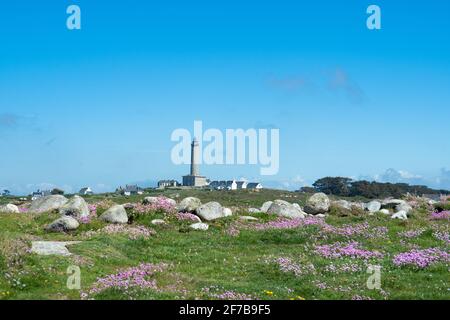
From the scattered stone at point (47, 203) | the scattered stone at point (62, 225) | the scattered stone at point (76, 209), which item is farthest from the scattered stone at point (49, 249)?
the scattered stone at point (47, 203)

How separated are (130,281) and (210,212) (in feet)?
68.5

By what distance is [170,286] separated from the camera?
1919 centimetres

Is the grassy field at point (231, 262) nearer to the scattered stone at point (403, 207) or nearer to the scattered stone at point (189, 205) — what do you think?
the scattered stone at point (189, 205)

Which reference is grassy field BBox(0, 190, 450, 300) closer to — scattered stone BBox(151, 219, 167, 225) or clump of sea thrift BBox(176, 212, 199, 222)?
scattered stone BBox(151, 219, 167, 225)

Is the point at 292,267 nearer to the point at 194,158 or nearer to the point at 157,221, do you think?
the point at 157,221

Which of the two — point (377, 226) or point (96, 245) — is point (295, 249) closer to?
point (377, 226)

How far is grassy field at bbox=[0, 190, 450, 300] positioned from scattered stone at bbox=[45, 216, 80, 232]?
0.50 metres

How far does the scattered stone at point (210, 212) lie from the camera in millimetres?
39656

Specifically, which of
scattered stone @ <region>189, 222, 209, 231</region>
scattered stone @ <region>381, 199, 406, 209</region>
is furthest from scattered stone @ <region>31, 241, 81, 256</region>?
scattered stone @ <region>381, 199, 406, 209</region>

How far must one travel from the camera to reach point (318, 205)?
4766 cm

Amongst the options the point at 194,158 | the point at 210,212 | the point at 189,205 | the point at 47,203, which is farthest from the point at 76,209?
the point at 194,158
